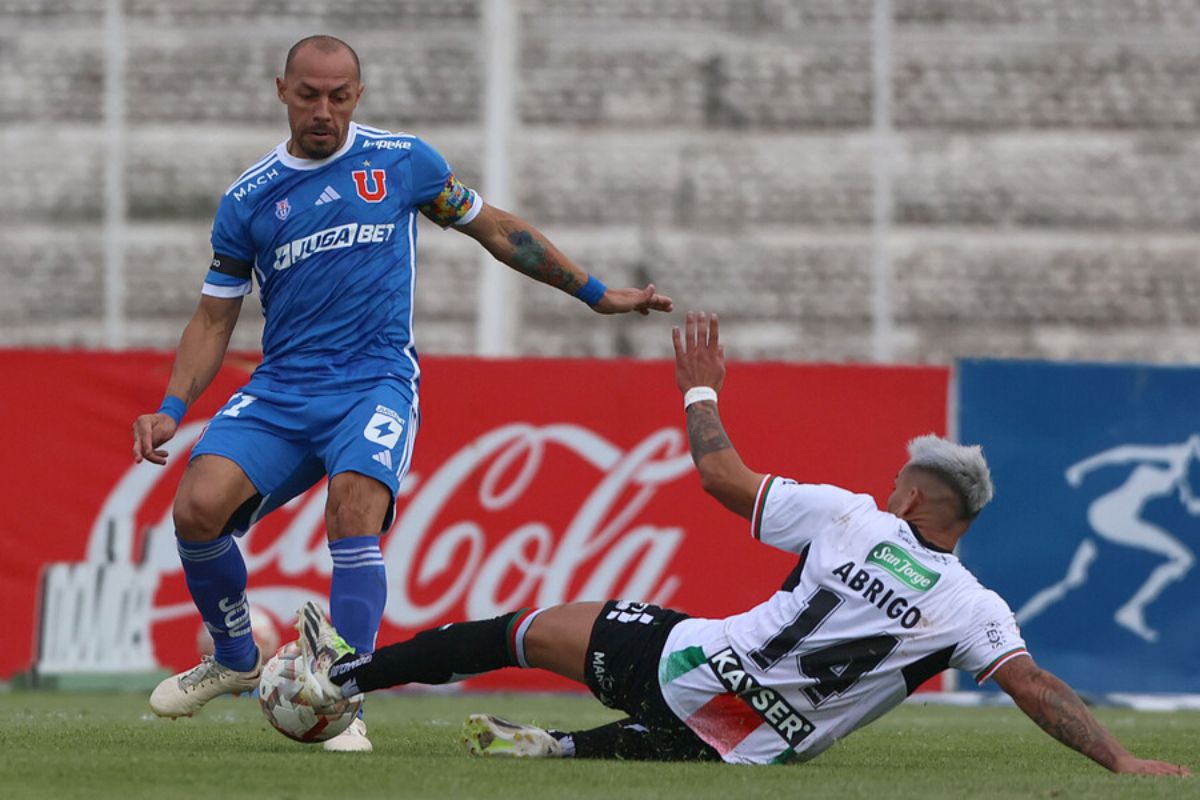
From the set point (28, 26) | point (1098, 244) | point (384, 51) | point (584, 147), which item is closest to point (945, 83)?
point (1098, 244)

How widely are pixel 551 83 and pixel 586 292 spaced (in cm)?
1338

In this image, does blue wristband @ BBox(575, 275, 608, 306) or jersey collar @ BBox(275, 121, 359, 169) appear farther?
blue wristband @ BBox(575, 275, 608, 306)

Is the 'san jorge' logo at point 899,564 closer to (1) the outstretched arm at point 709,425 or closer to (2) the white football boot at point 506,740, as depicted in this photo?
(1) the outstretched arm at point 709,425

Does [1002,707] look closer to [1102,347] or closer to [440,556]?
[440,556]

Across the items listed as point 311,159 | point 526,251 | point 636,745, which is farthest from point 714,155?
point 636,745

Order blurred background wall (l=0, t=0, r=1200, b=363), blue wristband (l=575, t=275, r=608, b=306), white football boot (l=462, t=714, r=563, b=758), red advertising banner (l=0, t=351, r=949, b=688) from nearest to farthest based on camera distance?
white football boot (l=462, t=714, r=563, b=758) → blue wristband (l=575, t=275, r=608, b=306) → red advertising banner (l=0, t=351, r=949, b=688) → blurred background wall (l=0, t=0, r=1200, b=363)

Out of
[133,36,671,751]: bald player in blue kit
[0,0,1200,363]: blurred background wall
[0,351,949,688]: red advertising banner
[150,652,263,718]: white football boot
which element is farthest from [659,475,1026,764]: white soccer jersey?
[0,0,1200,363]: blurred background wall

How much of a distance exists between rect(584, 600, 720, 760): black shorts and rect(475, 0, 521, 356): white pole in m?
11.3

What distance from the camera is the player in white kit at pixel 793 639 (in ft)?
19.7

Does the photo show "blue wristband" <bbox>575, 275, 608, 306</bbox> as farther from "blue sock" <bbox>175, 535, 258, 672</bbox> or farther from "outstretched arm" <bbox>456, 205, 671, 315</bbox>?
"blue sock" <bbox>175, 535, 258, 672</bbox>

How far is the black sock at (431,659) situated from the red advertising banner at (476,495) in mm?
5305

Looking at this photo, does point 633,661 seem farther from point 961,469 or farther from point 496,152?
point 496,152

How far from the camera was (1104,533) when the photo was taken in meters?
11.7

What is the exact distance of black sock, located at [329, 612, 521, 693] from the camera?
6203 millimetres
